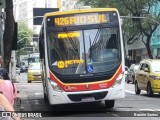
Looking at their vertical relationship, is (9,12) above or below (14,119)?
above

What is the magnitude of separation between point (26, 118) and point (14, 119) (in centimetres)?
650

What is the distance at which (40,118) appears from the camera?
13539 millimetres

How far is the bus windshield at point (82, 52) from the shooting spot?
14266mm

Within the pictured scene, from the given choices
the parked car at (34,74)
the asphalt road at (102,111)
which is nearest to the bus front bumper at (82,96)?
the asphalt road at (102,111)

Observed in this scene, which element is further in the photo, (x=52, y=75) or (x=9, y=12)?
(x=9, y=12)

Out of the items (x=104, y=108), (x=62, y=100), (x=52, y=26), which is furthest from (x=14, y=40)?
(x=104, y=108)

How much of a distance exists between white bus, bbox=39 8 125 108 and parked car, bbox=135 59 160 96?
20.7 ft

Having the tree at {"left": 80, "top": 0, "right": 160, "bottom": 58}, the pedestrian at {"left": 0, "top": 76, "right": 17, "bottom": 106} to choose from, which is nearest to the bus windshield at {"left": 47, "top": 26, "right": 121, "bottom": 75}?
the pedestrian at {"left": 0, "top": 76, "right": 17, "bottom": 106}

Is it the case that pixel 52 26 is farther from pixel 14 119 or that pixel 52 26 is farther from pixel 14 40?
pixel 14 119

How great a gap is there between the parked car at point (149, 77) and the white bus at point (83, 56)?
6299 mm

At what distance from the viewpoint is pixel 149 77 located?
2092 cm

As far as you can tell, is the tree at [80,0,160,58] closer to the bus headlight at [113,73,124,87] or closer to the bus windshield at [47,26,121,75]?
the bus windshield at [47,26,121,75]

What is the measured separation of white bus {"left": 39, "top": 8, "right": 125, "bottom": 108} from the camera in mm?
14109

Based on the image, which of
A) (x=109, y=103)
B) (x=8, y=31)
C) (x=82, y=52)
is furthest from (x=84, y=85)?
(x=8, y=31)
